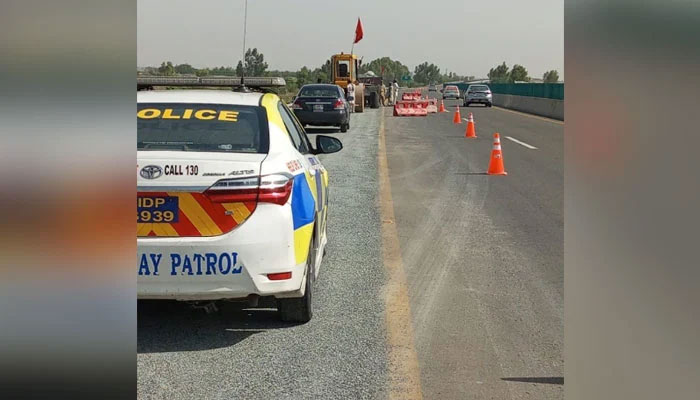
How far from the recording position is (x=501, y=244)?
841cm

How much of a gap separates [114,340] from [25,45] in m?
0.40

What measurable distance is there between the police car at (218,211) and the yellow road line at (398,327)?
0.65 metres

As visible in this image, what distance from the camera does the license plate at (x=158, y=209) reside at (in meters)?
4.81

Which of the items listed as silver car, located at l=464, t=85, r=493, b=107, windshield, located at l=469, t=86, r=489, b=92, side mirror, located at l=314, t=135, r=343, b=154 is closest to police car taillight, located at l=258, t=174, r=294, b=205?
side mirror, located at l=314, t=135, r=343, b=154

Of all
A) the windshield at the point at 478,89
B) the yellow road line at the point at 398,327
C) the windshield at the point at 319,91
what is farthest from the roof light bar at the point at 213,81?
the windshield at the point at 478,89

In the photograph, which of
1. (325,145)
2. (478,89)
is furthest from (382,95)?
(325,145)

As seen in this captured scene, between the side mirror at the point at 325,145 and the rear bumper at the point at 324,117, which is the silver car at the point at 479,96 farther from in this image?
the side mirror at the point at 325,145

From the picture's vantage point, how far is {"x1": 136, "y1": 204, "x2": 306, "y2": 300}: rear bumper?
15.8 feet

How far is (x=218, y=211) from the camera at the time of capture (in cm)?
488

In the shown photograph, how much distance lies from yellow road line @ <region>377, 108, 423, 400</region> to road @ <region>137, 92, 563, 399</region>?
0.03 feet

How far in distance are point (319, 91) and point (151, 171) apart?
22677mm

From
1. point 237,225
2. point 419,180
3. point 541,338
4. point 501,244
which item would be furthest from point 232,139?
point 419,180

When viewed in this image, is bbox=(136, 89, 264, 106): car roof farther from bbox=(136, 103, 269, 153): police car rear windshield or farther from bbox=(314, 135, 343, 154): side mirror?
bbox=(314, 135, 343, 154): side mirror

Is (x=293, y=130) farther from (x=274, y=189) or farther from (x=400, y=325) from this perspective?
(x=400, y=325)
